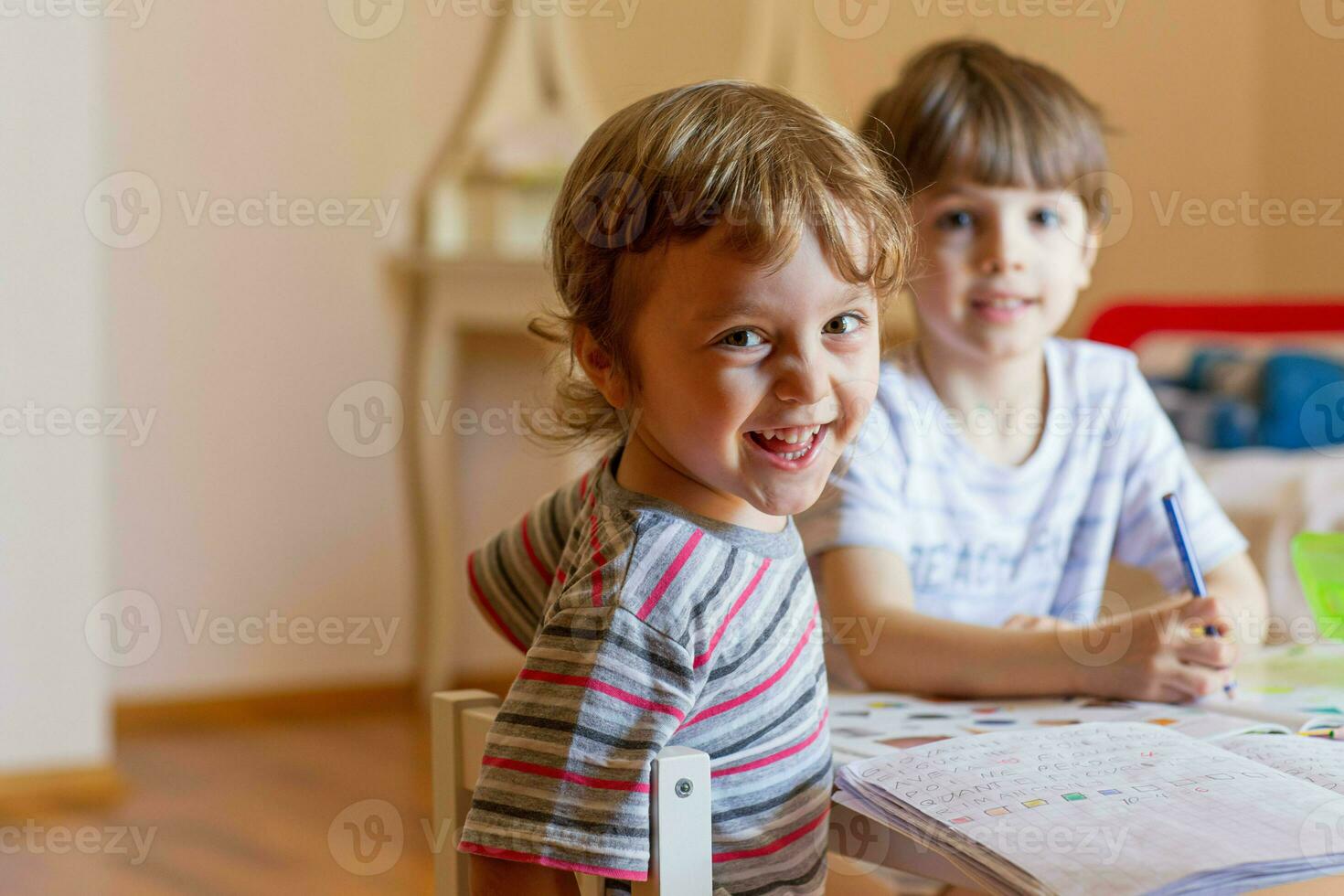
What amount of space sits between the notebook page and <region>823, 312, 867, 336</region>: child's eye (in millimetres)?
269

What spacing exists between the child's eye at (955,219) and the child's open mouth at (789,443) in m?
0.37

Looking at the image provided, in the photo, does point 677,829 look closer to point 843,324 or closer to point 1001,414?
point 843,324

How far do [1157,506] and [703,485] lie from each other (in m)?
0.47

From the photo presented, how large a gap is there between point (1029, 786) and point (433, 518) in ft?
6.61

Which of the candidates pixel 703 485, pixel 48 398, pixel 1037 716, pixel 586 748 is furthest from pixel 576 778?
pixel 48 398

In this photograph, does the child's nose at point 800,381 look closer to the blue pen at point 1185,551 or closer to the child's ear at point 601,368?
the child's ear at point 601,368

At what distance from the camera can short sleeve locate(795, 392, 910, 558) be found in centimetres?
87

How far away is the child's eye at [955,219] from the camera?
0.96m

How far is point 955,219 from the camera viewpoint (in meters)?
0.96

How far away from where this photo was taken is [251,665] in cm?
255

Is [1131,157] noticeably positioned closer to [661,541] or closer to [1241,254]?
[1241,254]

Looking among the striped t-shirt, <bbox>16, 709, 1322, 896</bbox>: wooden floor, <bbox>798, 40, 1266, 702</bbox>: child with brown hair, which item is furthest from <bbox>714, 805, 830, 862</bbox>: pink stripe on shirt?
<bbox>16, 709, 1322, 896</bbox>: wooden floor

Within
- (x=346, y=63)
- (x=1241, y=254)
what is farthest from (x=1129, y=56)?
(x=346, y=63)

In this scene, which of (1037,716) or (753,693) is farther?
(1037,716)
